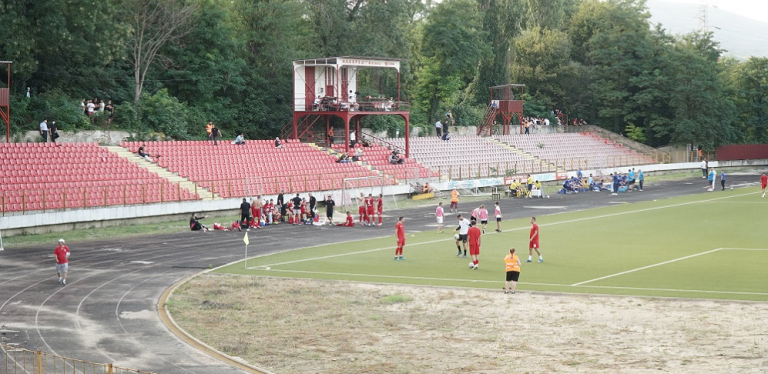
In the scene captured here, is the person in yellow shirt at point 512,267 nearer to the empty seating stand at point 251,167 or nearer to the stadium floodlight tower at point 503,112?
the empty seating stand at point 251,167

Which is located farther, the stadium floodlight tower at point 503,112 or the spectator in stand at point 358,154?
the stadium floodlight tower at point 503,112

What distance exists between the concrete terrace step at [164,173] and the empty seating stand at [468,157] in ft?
62.7

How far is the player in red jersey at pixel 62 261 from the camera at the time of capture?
26.7 m

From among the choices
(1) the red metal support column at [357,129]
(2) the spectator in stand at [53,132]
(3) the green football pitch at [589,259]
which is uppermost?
(1) the red metal support column at [357,129]

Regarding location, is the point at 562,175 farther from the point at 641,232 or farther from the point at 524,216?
the point at 641,232

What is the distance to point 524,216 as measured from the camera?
4722cm

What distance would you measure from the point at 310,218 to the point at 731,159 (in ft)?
200

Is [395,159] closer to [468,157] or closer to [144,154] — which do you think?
[468,157]

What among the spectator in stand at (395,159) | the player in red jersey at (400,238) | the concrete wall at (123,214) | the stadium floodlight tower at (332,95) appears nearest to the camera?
the player in red jersey at (400,238)

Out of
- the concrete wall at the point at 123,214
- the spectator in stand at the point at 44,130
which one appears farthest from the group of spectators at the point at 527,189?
the spectator in stand at the point at 44,130

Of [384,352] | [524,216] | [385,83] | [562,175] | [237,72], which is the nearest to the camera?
[384,352]

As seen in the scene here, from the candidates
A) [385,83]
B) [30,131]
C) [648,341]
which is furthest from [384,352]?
[385,83]

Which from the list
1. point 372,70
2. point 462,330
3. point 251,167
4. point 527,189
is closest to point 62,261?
point 462,330

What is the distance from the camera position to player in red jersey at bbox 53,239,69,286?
2667 centimetres
